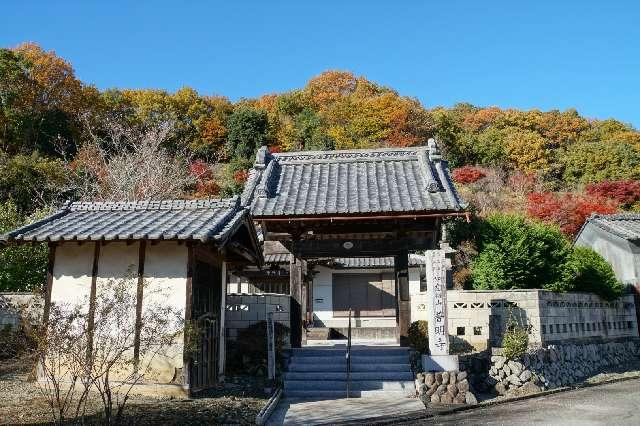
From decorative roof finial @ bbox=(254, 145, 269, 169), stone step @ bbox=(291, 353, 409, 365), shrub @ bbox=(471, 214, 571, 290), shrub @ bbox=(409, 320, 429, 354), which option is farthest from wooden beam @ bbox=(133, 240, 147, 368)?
shrub @ bbox=(471, 214, 571, 290)

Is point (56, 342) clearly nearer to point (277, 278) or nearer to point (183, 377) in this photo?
point (183, 377)

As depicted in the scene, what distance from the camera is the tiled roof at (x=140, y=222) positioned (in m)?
9.90

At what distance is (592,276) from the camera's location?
1916 cm

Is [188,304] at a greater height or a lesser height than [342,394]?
greater

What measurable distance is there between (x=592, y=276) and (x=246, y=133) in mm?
34557

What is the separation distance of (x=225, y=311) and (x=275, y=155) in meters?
5.89

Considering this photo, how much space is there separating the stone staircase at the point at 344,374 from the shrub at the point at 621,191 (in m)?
32.5

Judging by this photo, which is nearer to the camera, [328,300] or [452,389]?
[452,389]

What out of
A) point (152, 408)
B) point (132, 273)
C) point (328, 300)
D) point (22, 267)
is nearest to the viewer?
point (152, 408)

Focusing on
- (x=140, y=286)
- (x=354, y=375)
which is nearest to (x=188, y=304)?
(x=140, y=286)

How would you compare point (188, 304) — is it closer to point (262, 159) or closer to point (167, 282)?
point (167, 282)

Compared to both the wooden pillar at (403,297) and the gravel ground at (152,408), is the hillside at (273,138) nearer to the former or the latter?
the wooden pillar at (403,297)

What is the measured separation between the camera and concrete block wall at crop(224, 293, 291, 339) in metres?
14.2

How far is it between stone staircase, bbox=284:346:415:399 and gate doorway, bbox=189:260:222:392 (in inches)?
78.5
